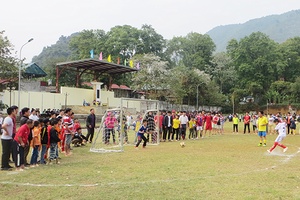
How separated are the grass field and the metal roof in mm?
30718

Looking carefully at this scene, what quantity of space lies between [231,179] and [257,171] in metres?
Answer: 1.58

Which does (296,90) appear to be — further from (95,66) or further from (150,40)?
(95,66)

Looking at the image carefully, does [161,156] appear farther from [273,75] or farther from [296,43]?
[296,43]

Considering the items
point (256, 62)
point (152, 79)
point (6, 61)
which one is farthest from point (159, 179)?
point (256, 62)

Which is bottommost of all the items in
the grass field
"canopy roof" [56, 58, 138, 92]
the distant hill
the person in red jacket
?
the grass field

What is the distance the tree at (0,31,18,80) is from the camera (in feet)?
101

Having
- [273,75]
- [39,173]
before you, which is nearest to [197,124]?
[39,173]

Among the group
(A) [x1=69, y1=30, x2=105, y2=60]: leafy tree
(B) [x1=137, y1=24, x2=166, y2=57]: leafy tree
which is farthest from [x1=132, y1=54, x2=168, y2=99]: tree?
(A) [x1=69, y1=30, x2=105, y2=60]: leafy tree

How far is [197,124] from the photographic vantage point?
23.6 metres

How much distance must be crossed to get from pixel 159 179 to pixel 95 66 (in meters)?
38.2

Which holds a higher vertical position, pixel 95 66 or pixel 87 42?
pixel 87 42

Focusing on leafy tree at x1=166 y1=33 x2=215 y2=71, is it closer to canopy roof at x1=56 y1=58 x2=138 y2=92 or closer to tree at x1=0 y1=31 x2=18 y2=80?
canopy roof at x1=56 y1=58 x2=138 y2=92

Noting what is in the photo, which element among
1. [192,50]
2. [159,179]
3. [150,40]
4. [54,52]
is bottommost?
[159,179]

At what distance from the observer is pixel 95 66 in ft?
149
